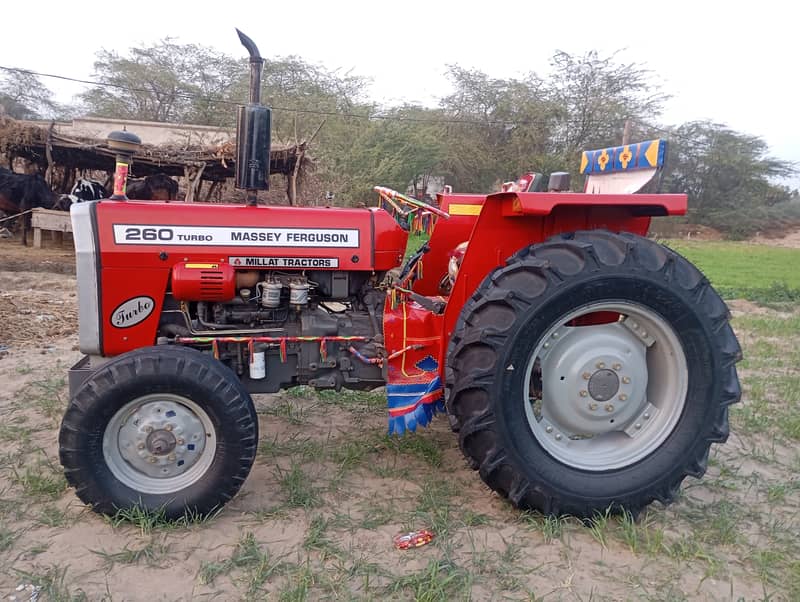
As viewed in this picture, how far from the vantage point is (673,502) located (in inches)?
107

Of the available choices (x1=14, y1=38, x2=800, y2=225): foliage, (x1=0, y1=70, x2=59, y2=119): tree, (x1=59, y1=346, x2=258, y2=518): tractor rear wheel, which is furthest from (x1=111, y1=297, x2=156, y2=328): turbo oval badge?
(x1=0, y1=70, x2=59, y2=119): tree

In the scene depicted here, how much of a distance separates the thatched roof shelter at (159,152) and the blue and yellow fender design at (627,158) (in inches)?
323

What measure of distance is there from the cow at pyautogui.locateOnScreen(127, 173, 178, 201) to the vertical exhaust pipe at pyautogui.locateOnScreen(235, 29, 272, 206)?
10.5 meters

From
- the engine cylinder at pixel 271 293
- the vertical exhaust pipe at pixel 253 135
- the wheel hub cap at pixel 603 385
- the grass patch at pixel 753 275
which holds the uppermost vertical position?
the vertical exhaust pipe at pixel 253 135

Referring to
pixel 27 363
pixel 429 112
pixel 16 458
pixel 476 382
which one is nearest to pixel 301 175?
pixel 27 363

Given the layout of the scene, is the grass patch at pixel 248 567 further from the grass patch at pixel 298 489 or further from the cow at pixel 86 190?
the cow at pixel 86 190

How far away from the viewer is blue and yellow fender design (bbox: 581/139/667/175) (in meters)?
2.77

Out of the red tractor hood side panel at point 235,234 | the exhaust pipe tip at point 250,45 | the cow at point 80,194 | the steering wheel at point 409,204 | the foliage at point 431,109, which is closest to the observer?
the exhaust pipe tip at point 250,45

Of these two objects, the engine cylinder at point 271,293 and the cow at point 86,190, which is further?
the cow at point 86,190

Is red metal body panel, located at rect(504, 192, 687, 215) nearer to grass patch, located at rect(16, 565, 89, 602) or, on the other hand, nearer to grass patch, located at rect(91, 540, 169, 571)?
grass patch, located at rect(91, 540, 169, 571)

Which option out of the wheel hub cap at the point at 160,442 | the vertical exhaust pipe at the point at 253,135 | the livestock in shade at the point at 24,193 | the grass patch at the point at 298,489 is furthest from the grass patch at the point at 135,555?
the livestock in shade at the point at 24,193

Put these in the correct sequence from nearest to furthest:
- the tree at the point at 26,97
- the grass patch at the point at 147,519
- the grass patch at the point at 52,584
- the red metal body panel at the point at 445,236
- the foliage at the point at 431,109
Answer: the grass patch at the point at 52,584 < the grass patch at the point at 147,519 < the red metal body panel at the point at 445,236 < the foliage at the point at 431,109 < the tree at the point at 26,97

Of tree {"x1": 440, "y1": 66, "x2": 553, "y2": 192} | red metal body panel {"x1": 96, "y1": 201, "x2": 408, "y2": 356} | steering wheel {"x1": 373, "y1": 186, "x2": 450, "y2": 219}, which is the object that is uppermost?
tree {"x1": 440, "y1": 66, "x2": 553, "y2": 192}

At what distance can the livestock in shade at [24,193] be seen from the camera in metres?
12.0
